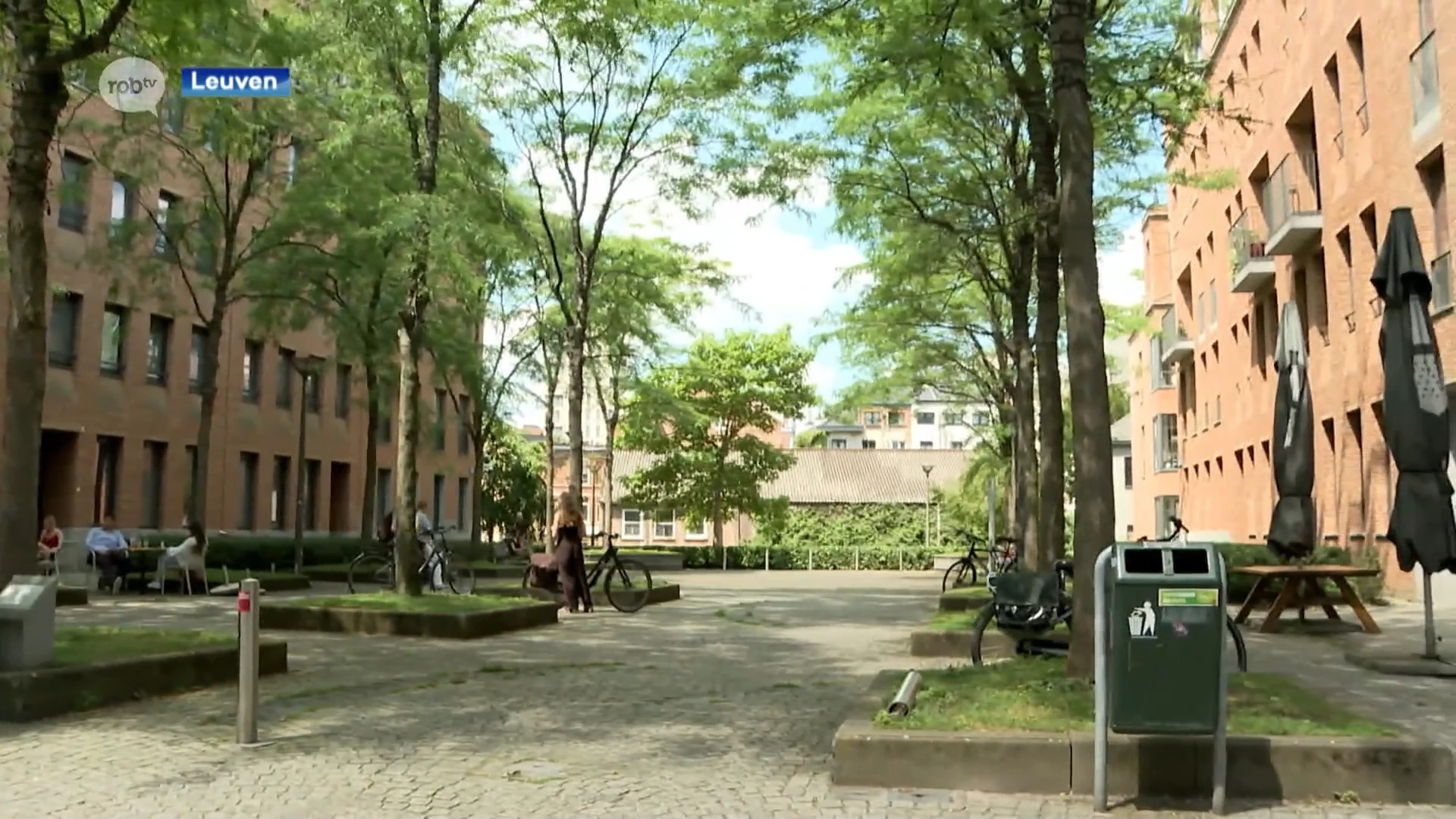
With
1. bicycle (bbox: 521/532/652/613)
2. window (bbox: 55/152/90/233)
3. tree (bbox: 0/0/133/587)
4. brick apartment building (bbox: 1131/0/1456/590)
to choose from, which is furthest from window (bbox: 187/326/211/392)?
tree (bbox: 0/0/133/587)

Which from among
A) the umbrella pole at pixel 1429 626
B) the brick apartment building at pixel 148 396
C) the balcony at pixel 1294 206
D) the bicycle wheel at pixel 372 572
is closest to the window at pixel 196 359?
the brick apartment building at pixel 148 396

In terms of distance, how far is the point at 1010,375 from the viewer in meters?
24.7

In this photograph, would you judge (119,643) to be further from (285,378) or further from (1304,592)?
(285,378)

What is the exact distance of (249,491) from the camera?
37031mm

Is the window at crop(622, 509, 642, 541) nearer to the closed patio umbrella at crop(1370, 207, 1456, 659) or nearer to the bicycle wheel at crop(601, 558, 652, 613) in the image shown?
the bicycle wheel at crop(601, 558, 652, 613)

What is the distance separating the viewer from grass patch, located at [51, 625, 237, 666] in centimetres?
891

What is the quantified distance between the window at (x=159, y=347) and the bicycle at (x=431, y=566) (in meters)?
14.1

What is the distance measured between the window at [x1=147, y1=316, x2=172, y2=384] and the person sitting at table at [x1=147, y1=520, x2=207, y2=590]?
13.6 metres

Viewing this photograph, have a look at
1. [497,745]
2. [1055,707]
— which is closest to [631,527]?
[497,745]

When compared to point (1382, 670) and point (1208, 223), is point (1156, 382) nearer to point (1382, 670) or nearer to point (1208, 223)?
point (1208, 223)

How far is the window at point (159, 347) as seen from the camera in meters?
32.8

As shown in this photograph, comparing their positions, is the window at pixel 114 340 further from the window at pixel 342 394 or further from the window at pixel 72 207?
the window at pixel 342 394

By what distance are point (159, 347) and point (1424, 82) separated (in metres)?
29.0

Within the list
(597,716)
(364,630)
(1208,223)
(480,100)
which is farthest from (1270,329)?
(597,716)
